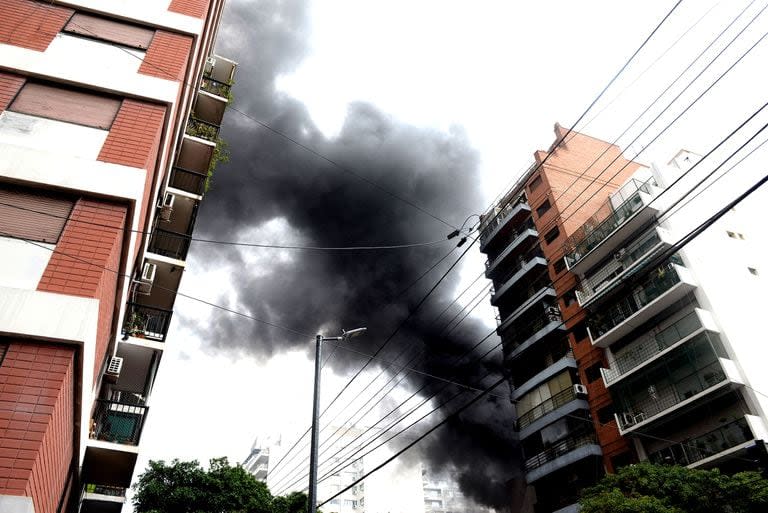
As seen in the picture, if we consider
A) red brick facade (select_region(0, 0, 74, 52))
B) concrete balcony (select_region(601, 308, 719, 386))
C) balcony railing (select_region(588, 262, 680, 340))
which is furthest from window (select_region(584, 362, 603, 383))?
red brick facade (select_region(0, 0, 74, 52))

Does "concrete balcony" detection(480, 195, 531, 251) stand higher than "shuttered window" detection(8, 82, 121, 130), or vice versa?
"concrete balcony" detection(480, 195, 531, 251)

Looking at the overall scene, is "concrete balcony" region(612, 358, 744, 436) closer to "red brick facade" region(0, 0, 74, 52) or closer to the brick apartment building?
the brick apartment building

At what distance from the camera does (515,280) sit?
41.2 m

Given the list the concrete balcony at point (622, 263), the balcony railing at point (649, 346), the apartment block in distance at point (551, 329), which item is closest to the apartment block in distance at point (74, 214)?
the apartment block in distance at point (551, 329)

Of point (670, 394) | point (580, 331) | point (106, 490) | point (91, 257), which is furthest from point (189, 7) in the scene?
point (580, 331)

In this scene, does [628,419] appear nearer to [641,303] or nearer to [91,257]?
[641,303]

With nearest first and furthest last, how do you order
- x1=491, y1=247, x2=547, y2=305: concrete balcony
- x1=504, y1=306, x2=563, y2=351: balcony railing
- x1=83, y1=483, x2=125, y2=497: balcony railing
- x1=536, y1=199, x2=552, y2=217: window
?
1. x1=83, y1=483, x2=125, y2=497: balcony railing
2. x1=504, y1=306, x2=563, y2=351: balcony railing
3. x1=491, y1=247, x2=547, y2=305: concrete balcony
4. x1=536, y1=199, x2=552, y2=217: window

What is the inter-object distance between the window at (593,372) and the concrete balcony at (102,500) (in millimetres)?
27365

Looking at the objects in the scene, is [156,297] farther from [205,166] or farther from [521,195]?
[521,195]

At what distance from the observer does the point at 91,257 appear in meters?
8.26

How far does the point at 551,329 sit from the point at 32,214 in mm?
33224

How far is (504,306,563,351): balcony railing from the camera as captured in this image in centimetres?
3731

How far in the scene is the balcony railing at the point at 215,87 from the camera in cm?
2398

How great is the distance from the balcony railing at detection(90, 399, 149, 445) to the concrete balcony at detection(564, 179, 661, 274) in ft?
92.5
